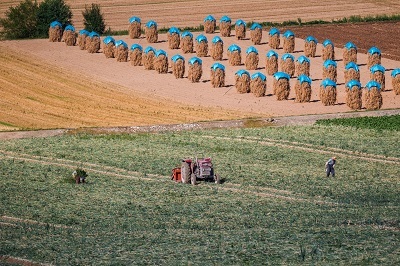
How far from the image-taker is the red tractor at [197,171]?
5372cm

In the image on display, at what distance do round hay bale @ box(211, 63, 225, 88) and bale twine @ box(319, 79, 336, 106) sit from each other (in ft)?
29.0

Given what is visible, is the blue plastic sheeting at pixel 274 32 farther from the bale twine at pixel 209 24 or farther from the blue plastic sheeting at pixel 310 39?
the bale twine at pixel 209 24

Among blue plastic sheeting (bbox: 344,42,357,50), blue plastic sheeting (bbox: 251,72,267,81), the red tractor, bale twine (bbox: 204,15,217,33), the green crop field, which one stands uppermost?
bale twine (bbox: 204,15,217,33)

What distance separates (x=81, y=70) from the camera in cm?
9275

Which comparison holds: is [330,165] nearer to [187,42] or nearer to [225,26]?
[187,42]

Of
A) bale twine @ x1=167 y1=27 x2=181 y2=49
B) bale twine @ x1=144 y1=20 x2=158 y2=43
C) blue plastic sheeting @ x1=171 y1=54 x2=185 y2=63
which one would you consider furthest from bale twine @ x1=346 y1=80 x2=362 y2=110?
bale twine @ x1=144 y1=20 x2=158 y2=43

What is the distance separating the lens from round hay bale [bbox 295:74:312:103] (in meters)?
79.8

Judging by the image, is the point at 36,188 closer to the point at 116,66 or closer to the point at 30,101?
the point at 30,101

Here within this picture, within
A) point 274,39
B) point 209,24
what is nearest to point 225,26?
point 209,24

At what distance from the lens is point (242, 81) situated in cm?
8300

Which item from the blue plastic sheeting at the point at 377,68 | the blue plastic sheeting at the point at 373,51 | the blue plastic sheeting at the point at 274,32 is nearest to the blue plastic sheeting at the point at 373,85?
the blue plastic sheeting at the point at 377,68

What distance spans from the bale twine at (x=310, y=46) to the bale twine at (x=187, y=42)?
9.51 meters

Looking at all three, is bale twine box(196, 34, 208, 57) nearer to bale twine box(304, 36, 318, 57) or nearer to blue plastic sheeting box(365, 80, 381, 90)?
bale twine box(304, 36, 318, 57)

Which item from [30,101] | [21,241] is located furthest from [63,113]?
[21,241]
